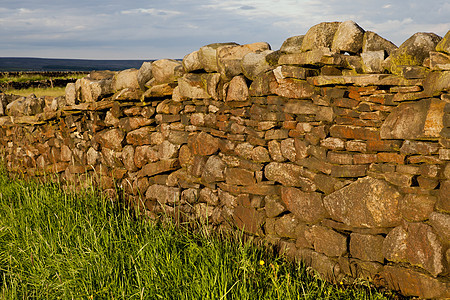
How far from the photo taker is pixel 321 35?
359cm

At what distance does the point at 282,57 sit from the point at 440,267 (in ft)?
6.70

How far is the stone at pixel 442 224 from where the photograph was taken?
2.88 meters

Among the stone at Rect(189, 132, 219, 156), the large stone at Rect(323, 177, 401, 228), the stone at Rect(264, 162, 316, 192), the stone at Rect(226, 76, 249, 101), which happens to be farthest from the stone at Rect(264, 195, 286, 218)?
the stone at Rect(226, 76, 249, 101)

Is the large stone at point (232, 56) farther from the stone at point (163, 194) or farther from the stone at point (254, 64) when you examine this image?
the stone at point (163, 194)

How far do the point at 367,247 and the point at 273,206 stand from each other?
3.00 ft

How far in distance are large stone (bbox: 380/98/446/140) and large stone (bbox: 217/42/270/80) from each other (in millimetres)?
1615

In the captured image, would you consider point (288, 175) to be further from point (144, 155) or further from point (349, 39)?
point (144, 155)

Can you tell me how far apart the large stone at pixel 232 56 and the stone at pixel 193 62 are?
0.29 m

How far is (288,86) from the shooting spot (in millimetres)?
3760

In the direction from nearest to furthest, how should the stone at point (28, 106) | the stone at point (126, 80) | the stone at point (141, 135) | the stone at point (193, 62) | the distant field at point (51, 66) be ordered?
the stone at point (193, 62) → the stone at point (141, 135) → the stone at point (126, 80) → the stone at point (28, 106) → the distant field at point (51, 66)

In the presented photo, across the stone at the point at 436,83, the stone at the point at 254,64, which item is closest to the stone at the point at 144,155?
the stone at the point at 254,64

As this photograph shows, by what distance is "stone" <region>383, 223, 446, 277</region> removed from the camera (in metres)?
2.95

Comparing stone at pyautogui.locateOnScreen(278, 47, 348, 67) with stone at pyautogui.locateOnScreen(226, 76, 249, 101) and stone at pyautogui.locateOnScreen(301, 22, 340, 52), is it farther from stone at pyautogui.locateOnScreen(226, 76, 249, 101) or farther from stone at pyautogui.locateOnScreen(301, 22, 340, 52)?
stone at pyautogui.locateOnScreen(226, 76, 249, 101)

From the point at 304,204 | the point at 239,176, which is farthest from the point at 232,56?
the point at 304,204
